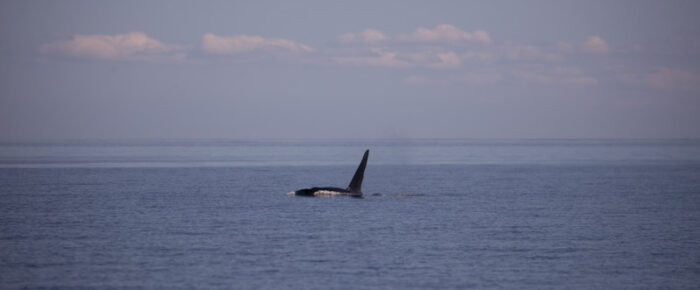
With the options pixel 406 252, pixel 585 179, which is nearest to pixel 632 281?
pixel 406 252

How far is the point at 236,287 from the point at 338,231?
15.0 m

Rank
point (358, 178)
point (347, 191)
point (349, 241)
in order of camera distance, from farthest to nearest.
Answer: point (347, 191), point (358, 178), point (349, 241)

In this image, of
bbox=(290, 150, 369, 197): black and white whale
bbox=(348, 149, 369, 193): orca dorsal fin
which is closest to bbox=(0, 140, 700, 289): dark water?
bbox=(290, 150, 369, 197): black and white whale

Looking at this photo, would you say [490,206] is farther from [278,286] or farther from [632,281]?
[278,286]

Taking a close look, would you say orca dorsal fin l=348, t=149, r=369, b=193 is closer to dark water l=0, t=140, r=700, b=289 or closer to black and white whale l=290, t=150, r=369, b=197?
black and white whale l=290, t=150, r=369, b=197

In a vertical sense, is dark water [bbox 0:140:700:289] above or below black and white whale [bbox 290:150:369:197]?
below

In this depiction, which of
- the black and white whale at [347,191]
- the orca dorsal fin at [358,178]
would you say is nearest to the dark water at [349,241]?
the black and white whale at [347,191]

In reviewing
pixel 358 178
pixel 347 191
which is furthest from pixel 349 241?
pixel 347 191

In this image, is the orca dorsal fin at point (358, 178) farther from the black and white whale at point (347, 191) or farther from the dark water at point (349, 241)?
the dark water at point (349, 241)

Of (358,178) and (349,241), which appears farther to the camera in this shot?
(358,178)

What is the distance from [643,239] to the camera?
43.3 metres

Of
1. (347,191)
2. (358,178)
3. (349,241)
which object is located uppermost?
(358,178)

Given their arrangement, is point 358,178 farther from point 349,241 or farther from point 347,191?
point 349,241

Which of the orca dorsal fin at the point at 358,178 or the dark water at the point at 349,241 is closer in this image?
the dark water at the point at 349,241
